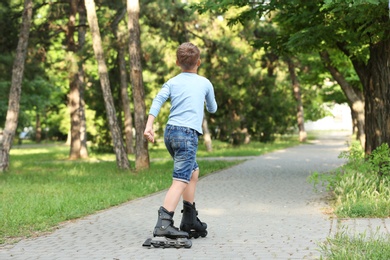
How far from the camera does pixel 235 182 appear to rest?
53.2 ft

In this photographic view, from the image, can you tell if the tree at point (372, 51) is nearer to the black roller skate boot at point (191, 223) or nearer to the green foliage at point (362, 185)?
the green foliage at point (362, 185)

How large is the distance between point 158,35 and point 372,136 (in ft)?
58.9

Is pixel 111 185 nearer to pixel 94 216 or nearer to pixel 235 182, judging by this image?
pixel 235 182

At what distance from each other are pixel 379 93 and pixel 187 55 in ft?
25.7

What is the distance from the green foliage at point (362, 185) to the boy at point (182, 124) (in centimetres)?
285

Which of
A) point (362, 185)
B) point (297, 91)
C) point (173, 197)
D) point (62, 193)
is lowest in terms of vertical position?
point (62, 193)

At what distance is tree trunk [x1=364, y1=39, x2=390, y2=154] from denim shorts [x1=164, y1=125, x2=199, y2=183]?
297 inches

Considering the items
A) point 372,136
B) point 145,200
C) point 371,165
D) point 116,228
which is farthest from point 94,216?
point 372,136

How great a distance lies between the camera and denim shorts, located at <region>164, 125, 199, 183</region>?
296 inches

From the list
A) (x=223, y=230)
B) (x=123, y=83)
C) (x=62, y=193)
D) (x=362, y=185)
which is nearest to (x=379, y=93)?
(x=362, y=185)

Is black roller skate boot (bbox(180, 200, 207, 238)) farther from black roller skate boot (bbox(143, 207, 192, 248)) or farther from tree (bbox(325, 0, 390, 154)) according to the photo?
tree (bbox(325, 0, 390, 154))

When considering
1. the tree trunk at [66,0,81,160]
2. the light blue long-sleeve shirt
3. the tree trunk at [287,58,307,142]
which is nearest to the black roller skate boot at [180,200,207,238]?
the light blue long-sleeve shirt

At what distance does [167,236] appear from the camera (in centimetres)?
738

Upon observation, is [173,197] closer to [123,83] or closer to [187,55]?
[187,55]
